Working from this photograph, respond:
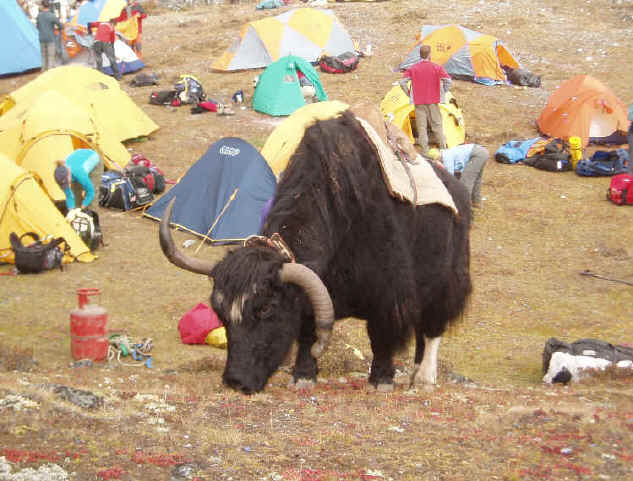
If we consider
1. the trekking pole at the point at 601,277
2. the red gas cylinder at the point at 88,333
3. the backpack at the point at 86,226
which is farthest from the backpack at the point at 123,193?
the trekking pole at the point at 601,277

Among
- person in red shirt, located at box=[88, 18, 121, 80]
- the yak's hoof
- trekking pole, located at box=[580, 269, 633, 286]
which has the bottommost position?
trekking pole, located at box=[580, 269, 633, 286]

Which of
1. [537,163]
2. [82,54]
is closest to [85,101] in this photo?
[82,54]

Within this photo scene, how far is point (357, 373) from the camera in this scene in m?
7.13

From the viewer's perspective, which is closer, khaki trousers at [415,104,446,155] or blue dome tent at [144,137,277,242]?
→ blue dome tent at [144,137,277,242]

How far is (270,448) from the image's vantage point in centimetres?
422

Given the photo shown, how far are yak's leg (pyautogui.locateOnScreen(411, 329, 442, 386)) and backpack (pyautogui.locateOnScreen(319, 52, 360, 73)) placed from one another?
1515 cm

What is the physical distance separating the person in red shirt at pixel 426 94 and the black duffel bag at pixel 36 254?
772cm

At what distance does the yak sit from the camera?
484 cm

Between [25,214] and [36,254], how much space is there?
801mm

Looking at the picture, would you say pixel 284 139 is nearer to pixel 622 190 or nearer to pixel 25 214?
pixel 25 214

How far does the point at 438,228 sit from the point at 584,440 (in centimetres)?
230

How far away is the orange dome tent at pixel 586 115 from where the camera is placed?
16.6 meters

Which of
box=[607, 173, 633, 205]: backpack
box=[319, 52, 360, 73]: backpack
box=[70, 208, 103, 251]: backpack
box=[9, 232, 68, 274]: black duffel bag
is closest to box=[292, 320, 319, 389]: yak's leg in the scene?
box=[9, 232, 68, 274]: black duffel bag

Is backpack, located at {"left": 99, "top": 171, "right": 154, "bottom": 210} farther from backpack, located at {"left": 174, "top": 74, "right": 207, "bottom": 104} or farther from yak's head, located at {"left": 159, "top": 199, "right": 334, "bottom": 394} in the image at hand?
yak's head, located at {"left": 159, "top": 199, "right": 334, "bottom": 394}
